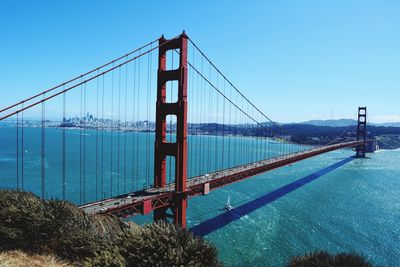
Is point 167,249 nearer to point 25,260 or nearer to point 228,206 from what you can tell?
point 25,260

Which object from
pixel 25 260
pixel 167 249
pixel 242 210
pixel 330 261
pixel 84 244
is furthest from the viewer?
pixel 242 210

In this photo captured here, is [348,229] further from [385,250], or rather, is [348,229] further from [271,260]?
[271,260]

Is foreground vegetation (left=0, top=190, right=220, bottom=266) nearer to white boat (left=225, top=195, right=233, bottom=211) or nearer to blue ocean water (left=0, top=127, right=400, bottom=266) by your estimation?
blue ocean water (left=0, top=127, right=400, bottom=266)

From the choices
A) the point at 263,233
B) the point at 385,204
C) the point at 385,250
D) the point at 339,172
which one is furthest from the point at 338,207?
the point at 339,172

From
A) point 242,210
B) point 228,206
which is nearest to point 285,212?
point 242,210

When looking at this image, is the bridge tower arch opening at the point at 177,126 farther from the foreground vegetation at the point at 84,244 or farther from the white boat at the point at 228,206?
the white boat at the point at 228,206
